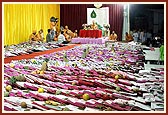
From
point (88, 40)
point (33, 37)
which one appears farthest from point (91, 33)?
point (33, 37)

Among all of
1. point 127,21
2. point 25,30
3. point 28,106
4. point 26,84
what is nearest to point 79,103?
point 28,106

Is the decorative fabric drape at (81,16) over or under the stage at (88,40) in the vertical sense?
over

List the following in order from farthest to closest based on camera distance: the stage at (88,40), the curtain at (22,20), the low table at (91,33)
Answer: the low table at (91,33)
the stage at (88,40)
the curtain at (22,20)

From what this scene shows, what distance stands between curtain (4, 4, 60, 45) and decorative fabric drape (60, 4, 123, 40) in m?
1.51

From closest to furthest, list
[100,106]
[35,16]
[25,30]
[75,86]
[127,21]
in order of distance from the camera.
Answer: [100,106]
[75,86]
[25,30]
[35,16]
[127,21]

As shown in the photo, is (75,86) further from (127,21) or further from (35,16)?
(127,21)

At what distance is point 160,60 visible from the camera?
625 cm

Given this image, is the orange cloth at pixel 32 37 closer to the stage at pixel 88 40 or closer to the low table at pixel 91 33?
the stage at pixel 88 40

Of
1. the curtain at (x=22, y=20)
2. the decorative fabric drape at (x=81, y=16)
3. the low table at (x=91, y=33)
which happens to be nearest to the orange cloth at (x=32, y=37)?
the curtain at (x=22, y=20)

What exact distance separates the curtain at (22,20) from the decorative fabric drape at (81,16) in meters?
1.51

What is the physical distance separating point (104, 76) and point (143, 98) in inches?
43.8

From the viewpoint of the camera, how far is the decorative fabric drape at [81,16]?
15.7 metres

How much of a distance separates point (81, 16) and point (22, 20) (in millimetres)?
4874

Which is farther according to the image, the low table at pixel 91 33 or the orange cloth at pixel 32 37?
the low table at pixel 91 33
